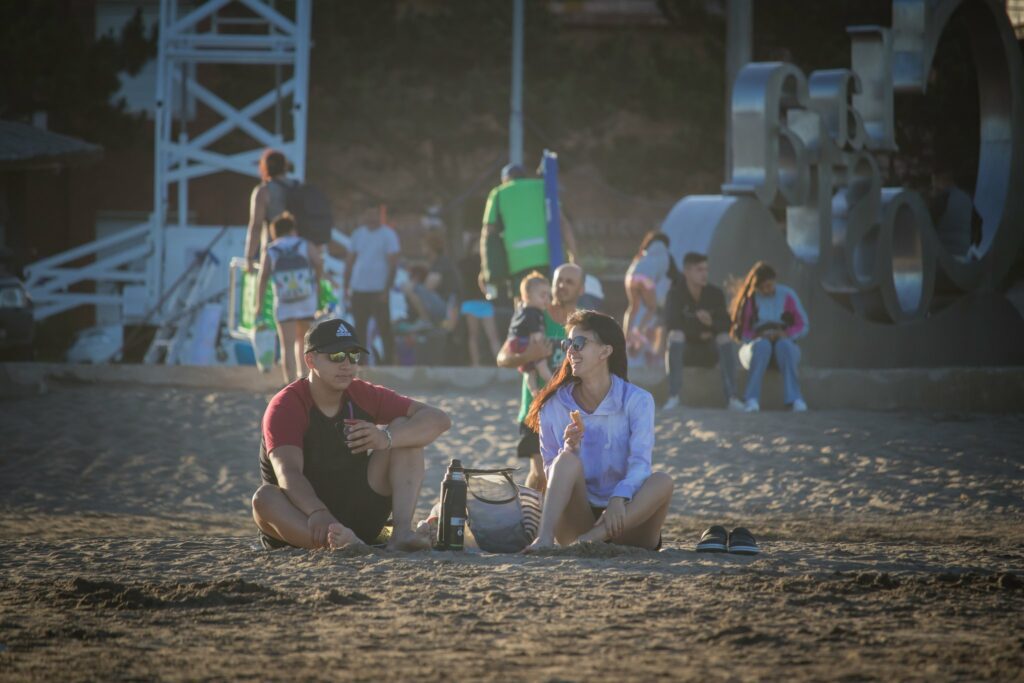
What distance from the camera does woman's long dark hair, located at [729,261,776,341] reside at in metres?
14.5

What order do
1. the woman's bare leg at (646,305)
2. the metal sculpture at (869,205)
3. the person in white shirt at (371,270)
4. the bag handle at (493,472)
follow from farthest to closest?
the person in white shirt at (371,270) → the metal sculpture at (869,205) → the woman's bare leg at (646,305) → the bag handle at (493,472)

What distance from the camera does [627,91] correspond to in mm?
→ 34594

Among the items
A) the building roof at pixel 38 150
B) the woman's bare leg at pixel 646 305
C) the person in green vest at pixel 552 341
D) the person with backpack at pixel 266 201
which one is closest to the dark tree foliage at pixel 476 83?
the building roof at pixel 38 150

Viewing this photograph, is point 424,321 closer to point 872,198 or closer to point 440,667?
point 872,198

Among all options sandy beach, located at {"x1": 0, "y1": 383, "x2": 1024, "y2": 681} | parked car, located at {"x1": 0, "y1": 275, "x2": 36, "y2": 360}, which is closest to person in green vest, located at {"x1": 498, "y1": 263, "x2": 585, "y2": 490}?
sandy beach, located at {"x1": 0, "y1": 383, "x2": 1024, "y2": 681}

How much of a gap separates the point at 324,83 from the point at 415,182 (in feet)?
12.7

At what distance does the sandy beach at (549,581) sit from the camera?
5.58 meters

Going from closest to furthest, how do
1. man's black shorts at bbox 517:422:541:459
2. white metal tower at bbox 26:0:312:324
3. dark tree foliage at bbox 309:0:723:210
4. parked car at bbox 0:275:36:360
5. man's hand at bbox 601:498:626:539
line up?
man's hand at bbox 601:498:626:539 < man's black shorts at bbox 517:422:541:459 < parked car at bbox 0:275:36:360 < white metal tower at bbox 26:0:312:324 < dark tree foliage at bbox 309:0:723:210

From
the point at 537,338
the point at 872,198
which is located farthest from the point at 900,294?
the point at 537,338

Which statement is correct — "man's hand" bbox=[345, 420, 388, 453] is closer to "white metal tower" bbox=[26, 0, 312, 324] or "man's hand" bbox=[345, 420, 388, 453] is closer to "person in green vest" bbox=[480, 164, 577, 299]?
"person in green vest" bbox=[480, 164, 577, 299]

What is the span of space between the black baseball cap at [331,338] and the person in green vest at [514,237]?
17.5 feet

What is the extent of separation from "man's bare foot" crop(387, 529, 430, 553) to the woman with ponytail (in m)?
6.77

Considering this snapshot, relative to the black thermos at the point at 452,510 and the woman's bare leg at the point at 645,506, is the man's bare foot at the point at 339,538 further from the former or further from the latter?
the woman's bare leg at the point at 645,506

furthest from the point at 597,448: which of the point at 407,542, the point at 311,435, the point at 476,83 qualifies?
the point at 476,83
